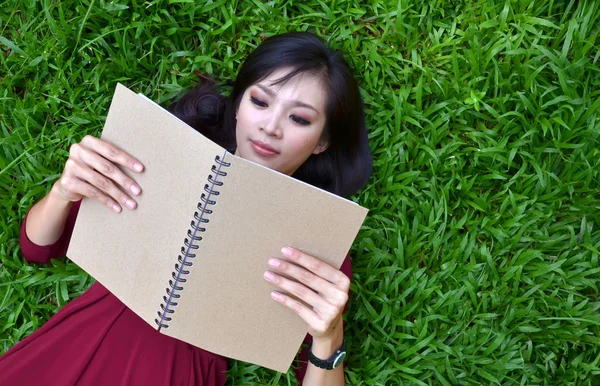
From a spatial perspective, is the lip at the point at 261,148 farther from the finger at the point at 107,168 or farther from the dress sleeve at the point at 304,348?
the dress sleeve at the point at 304,348

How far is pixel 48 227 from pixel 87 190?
0.36 metres

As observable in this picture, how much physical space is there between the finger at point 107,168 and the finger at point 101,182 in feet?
0.06

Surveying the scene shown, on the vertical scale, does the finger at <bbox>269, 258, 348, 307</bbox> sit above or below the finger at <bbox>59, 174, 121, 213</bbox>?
above

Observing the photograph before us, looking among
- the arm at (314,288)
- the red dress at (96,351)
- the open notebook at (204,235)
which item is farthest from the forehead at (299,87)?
the red dress at (96,351)

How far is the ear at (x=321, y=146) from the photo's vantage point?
1872mm

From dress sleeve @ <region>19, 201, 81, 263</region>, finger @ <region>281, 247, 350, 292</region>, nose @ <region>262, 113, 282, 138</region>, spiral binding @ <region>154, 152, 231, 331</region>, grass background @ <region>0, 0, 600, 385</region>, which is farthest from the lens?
grass background @ <region>0, 0, 600, 385</region>

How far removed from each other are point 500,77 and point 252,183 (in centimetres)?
137

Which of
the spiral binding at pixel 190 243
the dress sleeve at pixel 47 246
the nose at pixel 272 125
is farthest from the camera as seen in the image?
the dress sleeve at pixel 47 246

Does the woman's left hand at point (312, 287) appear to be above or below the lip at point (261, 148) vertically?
below

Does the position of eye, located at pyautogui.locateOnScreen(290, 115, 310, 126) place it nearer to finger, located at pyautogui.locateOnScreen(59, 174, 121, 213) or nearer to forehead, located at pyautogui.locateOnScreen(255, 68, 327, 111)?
forehead, located at pyautogui.locateOnScreen(255, 68, 327, 111)

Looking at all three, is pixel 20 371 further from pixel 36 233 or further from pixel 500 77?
pixel 500 77

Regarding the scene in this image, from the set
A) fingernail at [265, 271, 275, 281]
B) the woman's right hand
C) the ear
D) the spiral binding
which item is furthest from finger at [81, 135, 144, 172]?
the ear

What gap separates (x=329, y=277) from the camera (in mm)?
1515

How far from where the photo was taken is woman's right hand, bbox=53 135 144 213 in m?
1.52
